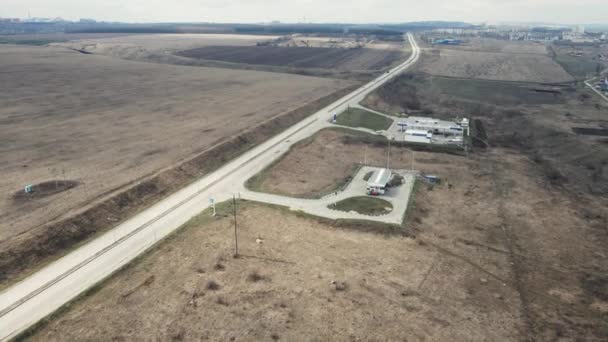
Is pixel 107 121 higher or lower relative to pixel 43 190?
higher

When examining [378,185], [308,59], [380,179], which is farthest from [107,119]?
[308,59]

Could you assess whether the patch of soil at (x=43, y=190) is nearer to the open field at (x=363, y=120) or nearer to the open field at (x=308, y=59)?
the open field at (x=363, y=120)

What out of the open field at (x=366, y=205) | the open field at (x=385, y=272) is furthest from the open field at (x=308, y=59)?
the open field at (x=366, y=205)

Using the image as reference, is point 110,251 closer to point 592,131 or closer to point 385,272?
point 385,272

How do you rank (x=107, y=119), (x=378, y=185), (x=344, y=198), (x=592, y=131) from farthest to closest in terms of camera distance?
(x=592, y=131) < (x=107, y=119) < (x=378, y=185) < (x=344, y=198)

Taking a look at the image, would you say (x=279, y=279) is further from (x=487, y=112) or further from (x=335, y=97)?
(x=487, y=112)

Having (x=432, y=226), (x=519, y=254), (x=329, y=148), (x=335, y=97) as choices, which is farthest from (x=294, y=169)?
(x=335, y=97)
